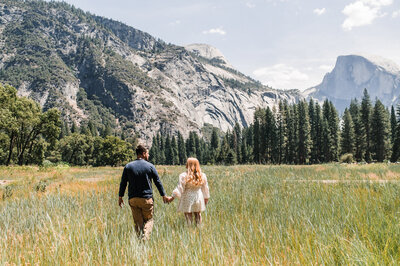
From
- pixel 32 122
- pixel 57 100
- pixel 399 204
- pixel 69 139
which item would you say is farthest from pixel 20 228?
pixel 57 100

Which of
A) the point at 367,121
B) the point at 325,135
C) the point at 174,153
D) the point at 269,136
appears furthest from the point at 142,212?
the point at 174,153

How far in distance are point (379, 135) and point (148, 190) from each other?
69.8 metres

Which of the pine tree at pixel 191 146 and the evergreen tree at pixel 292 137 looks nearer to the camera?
the evergreen tree at pixel 292 137

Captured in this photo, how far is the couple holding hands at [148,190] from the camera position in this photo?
4727 millimetres

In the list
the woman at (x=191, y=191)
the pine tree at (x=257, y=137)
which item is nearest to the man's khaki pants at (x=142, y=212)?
the woman at (x=191, y=191)

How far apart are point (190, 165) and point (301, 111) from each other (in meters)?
75.0

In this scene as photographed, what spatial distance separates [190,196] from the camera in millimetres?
5195

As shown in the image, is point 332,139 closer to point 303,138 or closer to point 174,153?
point 303,138

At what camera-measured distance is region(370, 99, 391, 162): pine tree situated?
57.8 m

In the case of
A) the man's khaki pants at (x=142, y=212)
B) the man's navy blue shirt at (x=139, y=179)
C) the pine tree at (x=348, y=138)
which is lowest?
the man's khaki pants at (x=142, y=212)

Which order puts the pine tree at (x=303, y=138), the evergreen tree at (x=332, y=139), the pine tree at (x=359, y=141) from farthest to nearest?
the pine tree at (x=303, y=138) → the evergreen tree at (x=332, y=139) → the pine tree at (x=359, y=141)

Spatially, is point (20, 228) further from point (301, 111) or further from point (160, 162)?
point (160, 162)

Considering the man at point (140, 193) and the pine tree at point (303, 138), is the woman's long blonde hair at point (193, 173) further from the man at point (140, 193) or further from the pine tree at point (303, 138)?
the pine tree at point (303, 138)

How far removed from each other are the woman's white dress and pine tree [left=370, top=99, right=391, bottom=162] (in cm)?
6813
